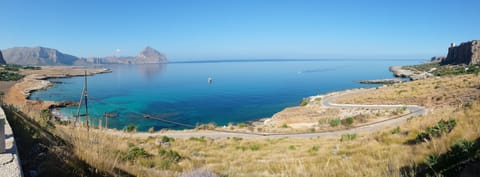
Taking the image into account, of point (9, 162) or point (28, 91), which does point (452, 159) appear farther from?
point (28, 91)

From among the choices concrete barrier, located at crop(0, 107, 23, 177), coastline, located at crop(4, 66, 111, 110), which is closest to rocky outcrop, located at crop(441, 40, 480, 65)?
coastline, located at crop(4, 66, 111, 110)

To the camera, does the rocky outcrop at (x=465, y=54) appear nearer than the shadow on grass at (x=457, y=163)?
No

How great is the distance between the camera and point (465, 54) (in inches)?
5157

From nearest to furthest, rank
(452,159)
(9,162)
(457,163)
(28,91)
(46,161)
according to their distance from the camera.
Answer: (9,162)
(46,161)
(457,163)
(452,159)
(28,91)

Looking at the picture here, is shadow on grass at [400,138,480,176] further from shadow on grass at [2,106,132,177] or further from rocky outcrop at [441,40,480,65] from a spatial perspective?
rocky outcrop at [441,40,480,65]

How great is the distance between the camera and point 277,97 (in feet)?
240

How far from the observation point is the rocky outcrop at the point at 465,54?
120912 mm

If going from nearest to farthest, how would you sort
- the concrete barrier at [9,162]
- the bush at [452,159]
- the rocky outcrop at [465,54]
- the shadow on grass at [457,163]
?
the concrete barrier at [9,162] → the shadow on grass at [457,163] → the bush at [452,159] → the rocky outcrop at [465,54]

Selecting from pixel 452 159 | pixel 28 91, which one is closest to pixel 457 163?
pixel 452 159

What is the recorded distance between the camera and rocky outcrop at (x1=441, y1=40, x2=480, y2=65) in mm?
120912

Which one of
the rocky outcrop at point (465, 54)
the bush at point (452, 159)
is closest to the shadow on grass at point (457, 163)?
the bush at point (452, 159)

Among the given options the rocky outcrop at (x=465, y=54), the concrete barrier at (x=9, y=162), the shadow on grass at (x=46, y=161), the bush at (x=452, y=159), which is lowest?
the bush at (x=452, y=159)

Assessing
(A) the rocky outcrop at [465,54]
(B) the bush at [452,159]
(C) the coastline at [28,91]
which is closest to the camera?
(B) the bush at [452,159]

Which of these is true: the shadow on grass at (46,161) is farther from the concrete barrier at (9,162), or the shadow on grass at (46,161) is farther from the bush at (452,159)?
the bush at (452,159)
